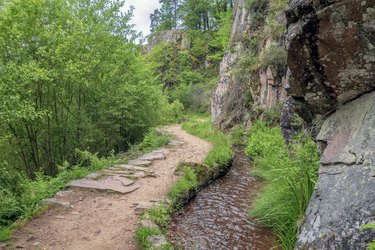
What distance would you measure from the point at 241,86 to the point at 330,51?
33.6 ft

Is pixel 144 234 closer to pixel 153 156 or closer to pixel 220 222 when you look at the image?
pixel 220 222

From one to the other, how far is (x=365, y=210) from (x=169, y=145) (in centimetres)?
868

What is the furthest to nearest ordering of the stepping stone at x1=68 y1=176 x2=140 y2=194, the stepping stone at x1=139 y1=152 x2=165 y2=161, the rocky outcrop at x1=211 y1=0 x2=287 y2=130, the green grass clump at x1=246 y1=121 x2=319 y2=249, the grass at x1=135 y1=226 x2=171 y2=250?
the rocky outcrop at x1=211 y1=0 x2=287 y2=130 → the stepping stone at x1=139 y1=152 x2=165 y2=161 → the stepping stone at x1=68 y1=176 x2=140 y2=194 → the green grass clump at x1=246 y1=121 x2=319 y2=249 → the grass at x1=135 y1=226 x2=171 y2=250

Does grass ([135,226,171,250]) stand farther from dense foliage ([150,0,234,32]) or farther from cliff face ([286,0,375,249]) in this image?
dense foliage ([150,0,234,32])

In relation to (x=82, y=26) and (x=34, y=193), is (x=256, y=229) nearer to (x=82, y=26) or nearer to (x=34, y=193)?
(x=34, y=193)

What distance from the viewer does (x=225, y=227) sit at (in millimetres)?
4570

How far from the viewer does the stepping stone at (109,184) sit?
5754 millimetres

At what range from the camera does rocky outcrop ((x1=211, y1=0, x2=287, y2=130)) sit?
420 inches

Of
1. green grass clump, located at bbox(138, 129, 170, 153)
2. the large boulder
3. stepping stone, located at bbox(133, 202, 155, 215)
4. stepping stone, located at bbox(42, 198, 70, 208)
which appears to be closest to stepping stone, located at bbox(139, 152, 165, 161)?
green grass clump, located at bbox(138, 129, 170, 153)

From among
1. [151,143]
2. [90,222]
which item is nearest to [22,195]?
[90,222]

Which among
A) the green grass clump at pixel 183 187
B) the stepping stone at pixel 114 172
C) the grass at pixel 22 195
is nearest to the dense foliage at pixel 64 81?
the grass at pixel 22 195

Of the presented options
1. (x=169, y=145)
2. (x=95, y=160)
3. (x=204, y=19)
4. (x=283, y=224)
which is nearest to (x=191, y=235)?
(x=283, y=224)

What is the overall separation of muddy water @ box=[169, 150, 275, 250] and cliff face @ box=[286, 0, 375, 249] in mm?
1229

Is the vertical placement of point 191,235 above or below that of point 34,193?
below
